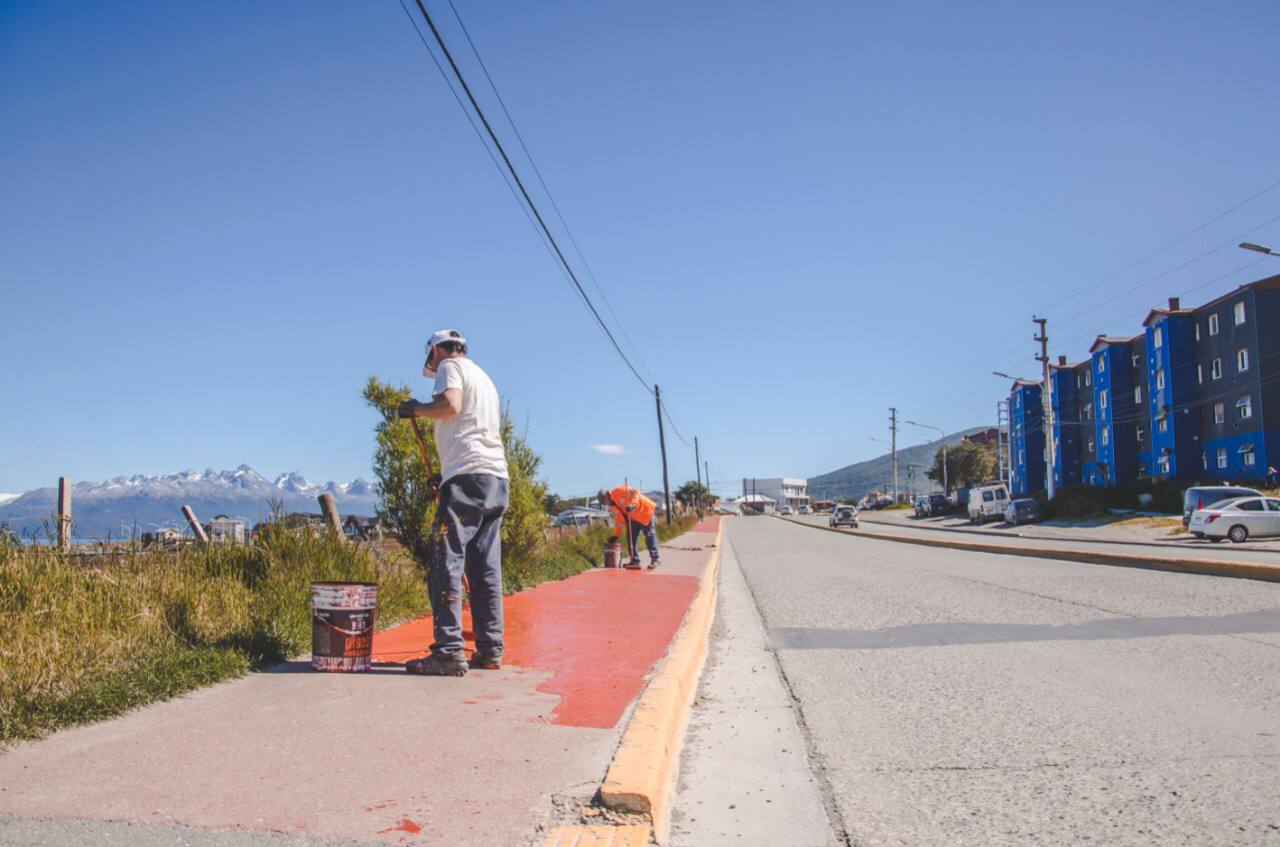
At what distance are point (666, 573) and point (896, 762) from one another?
11.2 meters

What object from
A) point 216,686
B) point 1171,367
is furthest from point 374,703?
point 1171,367

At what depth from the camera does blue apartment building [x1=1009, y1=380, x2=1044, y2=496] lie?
88844 mm

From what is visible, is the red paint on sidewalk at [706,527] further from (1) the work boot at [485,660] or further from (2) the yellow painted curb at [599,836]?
(2) the yellow painted curb at [599,836]

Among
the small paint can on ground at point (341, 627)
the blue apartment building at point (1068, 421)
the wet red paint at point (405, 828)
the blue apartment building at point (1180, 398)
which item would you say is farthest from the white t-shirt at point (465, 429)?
the blue apartment building at point (1068, 421)

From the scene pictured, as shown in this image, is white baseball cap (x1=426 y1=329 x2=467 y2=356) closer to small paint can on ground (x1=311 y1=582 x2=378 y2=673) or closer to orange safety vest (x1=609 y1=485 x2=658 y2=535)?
small paint can on ground (x1=311 y1=582 x2=378 y2=673)

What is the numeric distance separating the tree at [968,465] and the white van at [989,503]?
61798 millimetres

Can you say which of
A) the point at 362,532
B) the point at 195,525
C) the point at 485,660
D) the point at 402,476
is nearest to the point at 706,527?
the point at 402,476

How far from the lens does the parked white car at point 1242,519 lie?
2628cm

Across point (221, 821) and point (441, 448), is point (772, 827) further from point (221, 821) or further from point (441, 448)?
point (441, 448)

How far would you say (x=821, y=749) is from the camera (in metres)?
4.51

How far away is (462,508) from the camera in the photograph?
5.48 metres

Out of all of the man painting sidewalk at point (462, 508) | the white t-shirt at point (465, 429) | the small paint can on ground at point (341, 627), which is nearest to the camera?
the small paint can on ground at point (341, 627)

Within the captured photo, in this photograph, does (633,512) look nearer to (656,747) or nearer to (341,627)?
(341,627)

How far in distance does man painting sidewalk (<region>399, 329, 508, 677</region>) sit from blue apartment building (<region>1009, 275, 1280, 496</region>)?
169 ft
